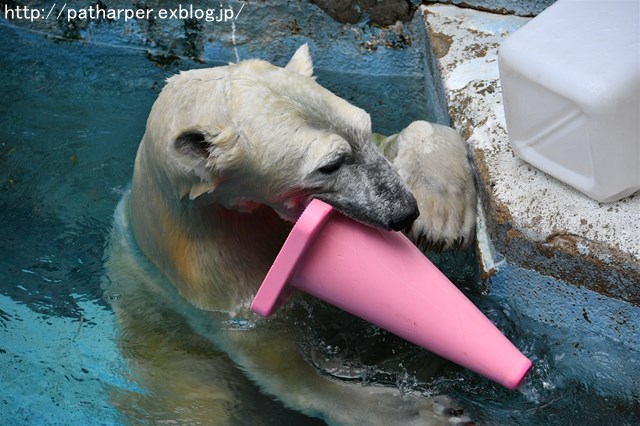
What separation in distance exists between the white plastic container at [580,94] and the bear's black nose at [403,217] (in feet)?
2.07

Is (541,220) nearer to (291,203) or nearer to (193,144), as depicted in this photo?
(291,203)

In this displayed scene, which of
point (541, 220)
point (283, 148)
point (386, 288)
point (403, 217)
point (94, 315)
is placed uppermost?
point (283, 148)

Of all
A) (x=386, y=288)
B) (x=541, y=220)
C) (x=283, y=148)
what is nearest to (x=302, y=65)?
(x=283, y=148)

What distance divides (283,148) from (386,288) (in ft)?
1.53

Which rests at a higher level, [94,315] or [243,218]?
[243,218]

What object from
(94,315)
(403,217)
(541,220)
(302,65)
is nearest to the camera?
(403,217)

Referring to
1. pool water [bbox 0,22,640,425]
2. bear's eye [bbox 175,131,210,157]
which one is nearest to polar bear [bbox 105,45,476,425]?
bear's eye [bbox 175,131,210,157]

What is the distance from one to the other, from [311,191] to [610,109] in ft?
2.91

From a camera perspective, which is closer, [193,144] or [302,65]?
[193,144]

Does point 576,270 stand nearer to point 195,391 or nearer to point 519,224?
point 519,224

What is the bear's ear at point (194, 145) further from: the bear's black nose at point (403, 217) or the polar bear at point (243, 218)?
the bear's black nose at point (403, 217)

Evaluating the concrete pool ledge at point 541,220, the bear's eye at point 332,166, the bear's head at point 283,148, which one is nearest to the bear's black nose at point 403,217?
the bear's head at point 283,148

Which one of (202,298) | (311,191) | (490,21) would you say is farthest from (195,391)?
(490,21)

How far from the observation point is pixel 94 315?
3.32 meters
